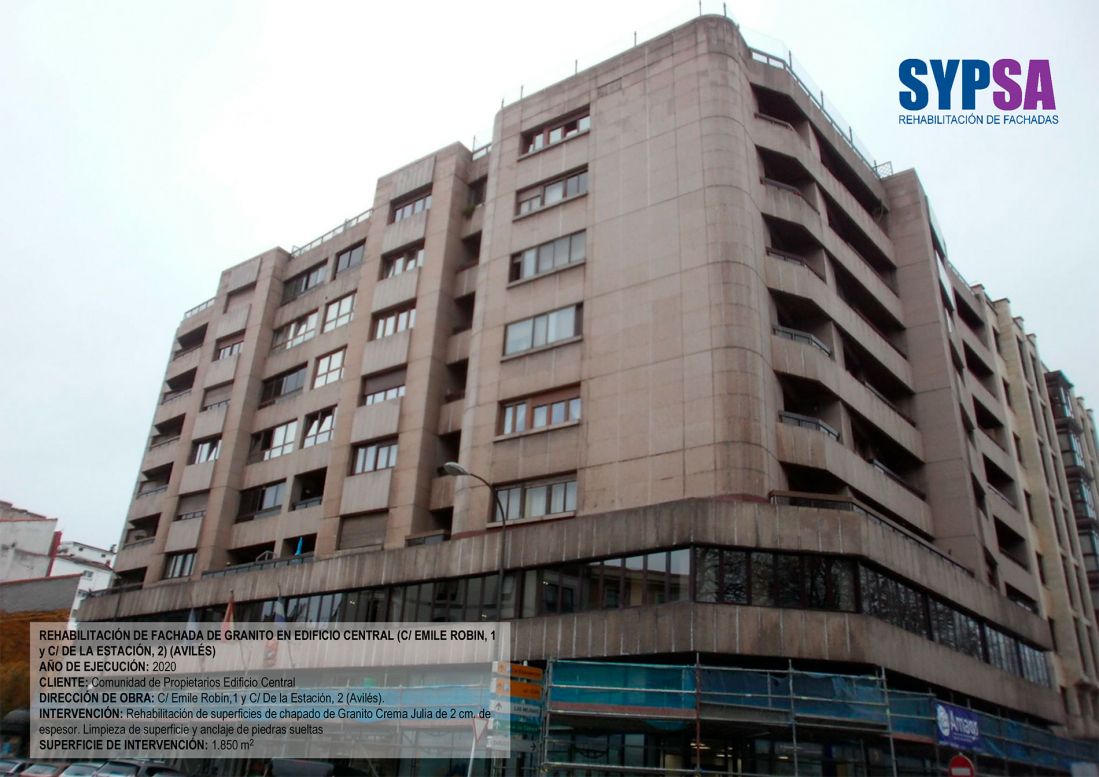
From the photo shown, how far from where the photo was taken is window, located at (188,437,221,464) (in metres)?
45.6

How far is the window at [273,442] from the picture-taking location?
137 feet

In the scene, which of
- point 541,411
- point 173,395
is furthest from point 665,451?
point 173,395

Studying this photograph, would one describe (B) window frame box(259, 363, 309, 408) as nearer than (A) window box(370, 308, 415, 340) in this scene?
No

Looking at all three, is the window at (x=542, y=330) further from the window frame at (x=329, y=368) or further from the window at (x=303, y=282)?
the window at (x=303, y=282)

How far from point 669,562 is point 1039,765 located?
14.2 m

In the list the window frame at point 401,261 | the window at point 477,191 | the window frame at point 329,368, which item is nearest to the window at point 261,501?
the window frame at point 329,368

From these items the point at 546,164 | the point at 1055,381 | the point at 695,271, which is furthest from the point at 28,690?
the point at 1055,381

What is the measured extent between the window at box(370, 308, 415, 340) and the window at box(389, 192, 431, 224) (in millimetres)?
5003

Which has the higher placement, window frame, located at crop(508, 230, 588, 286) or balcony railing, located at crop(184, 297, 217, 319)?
balcony railing, located at crop(184, 297, 217, 319)

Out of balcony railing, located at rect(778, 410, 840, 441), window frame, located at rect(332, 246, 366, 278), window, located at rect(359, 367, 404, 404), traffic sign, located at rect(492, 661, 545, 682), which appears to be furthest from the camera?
window frame, located at rect(332, 246, 366, 278)

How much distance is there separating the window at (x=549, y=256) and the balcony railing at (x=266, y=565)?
567 inches

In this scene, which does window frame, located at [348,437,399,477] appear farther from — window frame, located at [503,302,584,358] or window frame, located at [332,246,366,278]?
window frame, located at [332,246,366,278]

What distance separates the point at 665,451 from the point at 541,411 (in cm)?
573

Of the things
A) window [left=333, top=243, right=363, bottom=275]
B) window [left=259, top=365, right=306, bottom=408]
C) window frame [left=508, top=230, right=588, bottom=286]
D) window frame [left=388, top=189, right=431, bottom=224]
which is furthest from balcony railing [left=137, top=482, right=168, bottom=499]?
window frame [left=508, top=230, right=588, bottom=286]
